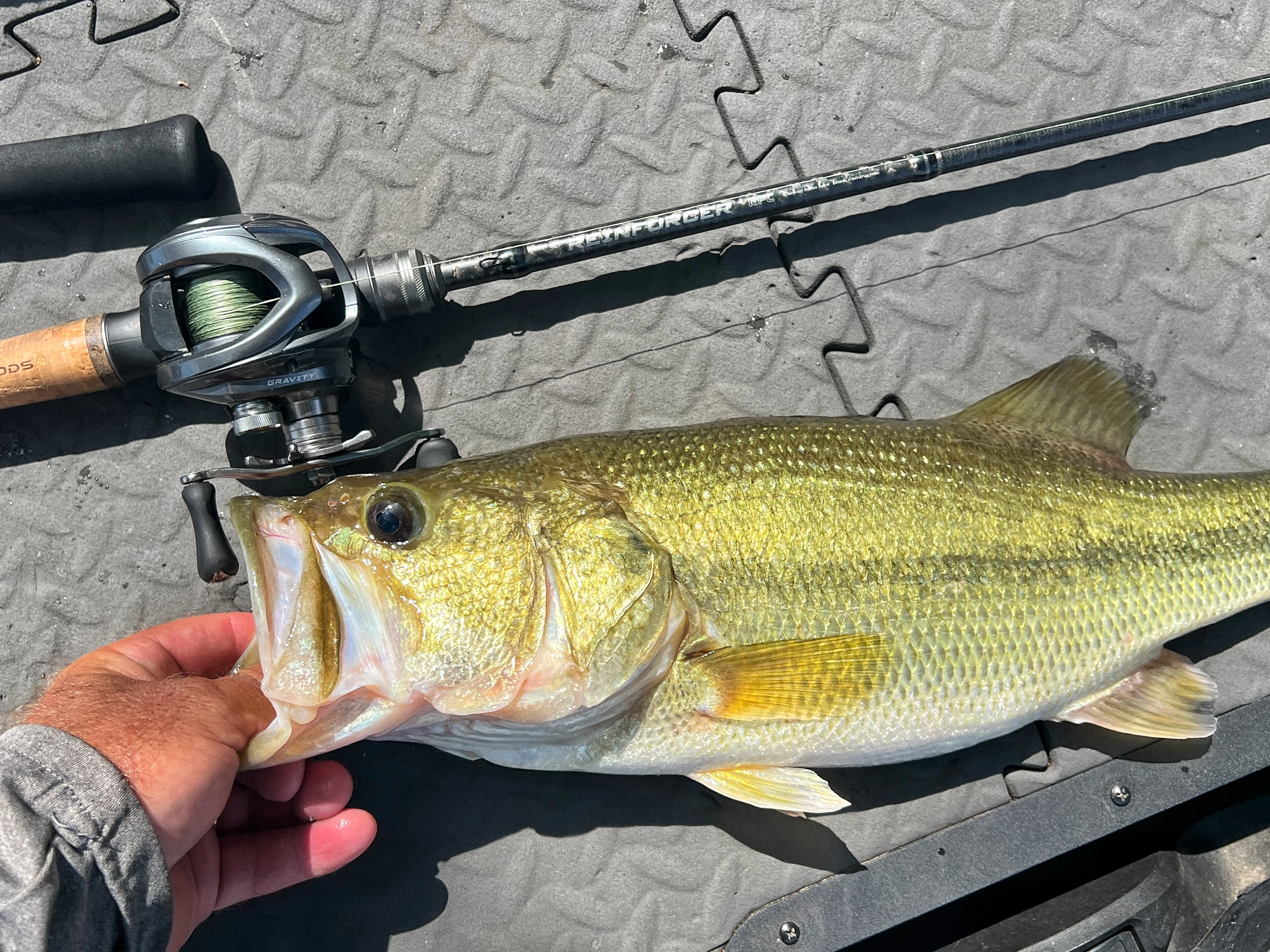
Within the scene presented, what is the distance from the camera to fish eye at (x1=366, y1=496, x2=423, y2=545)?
1.57 meters

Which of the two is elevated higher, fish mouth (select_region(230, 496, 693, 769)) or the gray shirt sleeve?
fish mouth (select_region(230, 496, 693, 769))

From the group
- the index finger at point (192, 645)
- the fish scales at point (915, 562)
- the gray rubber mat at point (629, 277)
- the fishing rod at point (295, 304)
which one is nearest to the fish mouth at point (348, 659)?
the fish scales at point (915, 562)

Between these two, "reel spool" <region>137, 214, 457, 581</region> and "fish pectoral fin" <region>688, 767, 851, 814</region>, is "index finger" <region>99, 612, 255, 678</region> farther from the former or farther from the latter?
"fish pectoral fin" <region>688, 767, 851, 814</region>

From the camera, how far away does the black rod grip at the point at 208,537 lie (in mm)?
1904

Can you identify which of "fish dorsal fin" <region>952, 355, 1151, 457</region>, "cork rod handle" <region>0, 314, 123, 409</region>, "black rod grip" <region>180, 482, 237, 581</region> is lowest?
"black rod grip" <region>180, 482, 237, 581</region>

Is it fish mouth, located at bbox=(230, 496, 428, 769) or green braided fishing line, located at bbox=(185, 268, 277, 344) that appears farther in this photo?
green braided fishing line, located at bbox=(185, 268, 277, 344)

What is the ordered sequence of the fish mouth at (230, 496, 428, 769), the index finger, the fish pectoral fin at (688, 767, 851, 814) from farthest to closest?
the index finger → the fish pectoral fin at (688, 767, 851, 814) → the fish mouth at (230, 496, 428, 769)

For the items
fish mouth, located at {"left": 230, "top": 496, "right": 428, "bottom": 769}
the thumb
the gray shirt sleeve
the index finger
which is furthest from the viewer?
Answer: the index finger

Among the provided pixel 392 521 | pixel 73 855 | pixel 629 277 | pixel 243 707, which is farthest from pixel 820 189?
pixel 73 855

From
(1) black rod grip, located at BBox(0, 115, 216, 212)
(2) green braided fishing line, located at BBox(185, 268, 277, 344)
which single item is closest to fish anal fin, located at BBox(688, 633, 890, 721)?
(2) green braided fishing line, located at BBox(185, 268, 277, 344)

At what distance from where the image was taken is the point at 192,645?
6.64ft

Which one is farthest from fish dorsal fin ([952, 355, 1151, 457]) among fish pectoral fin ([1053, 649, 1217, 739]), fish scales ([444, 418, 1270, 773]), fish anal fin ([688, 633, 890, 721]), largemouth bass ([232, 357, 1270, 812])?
fish anal fin ([688, 633, 890, 721])

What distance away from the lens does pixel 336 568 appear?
1531 millimetres

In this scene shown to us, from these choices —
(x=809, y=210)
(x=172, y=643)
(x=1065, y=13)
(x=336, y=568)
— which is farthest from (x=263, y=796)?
(x=1065, y=13)
